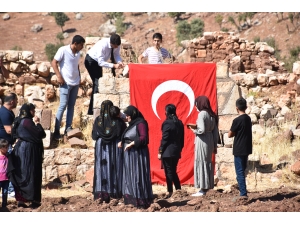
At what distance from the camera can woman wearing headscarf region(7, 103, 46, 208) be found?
856 centimetres

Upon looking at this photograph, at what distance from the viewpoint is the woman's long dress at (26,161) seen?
28.1 ft

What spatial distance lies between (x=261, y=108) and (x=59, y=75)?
711 cm

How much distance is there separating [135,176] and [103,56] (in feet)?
11.5

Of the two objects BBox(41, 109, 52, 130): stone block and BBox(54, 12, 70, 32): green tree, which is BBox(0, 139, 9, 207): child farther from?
BBox(54, 12, 70, 32): green tree

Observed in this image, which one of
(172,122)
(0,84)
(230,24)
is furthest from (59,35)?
(172,122)

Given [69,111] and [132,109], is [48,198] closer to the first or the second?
[132,109]

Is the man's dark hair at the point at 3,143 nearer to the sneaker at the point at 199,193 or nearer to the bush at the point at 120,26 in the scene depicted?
the sneaker at the point at 199,193

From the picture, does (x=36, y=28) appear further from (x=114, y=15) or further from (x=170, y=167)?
(x=170, y=167)

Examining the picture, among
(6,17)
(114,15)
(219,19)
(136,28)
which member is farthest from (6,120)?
(6,17)

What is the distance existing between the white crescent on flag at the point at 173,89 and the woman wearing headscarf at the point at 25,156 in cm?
254

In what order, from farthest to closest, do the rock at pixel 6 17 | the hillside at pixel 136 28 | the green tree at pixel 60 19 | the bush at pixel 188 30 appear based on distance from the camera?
the rock at pixel 6 17, the green tree at pixel 60 19, the hillside at pixel 136 28, the bush at pixel 188 30

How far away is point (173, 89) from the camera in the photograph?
34.9 feet

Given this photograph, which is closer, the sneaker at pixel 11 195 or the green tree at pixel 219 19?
the sneaker at pixel 11 195

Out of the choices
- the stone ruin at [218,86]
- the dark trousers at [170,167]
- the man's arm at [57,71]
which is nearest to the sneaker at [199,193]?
the dark trousers at [170,167]
